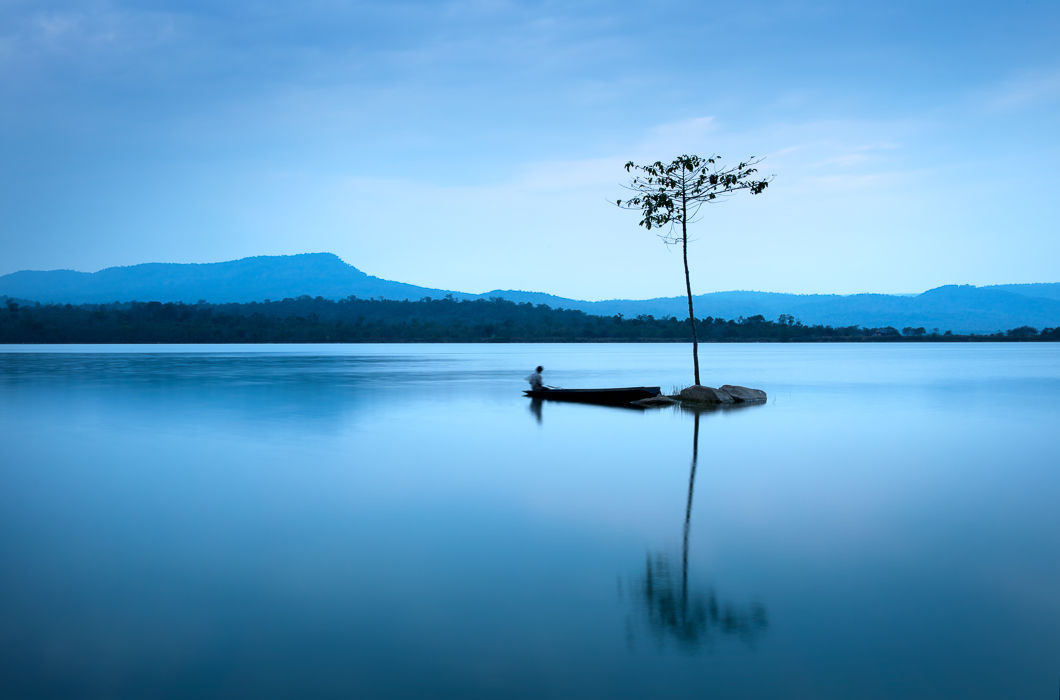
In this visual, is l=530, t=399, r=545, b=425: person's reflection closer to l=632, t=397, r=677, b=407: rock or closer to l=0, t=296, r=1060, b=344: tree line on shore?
l=632, t=397, r=677, b=407: rock

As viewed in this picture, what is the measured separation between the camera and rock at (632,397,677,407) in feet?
79.3

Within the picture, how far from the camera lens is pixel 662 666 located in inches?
199

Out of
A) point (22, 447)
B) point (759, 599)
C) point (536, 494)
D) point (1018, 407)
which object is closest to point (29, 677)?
point (759, 599)

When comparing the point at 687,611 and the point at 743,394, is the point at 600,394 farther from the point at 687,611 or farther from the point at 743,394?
the point at 687,611

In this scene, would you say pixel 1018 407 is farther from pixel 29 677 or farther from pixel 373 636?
pixel 29 677

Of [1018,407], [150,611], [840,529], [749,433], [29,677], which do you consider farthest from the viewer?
[1018,407]

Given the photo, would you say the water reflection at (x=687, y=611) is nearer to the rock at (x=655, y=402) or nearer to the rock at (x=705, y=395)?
the rock at (x=655, y=402)

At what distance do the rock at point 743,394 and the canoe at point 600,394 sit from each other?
227 cm

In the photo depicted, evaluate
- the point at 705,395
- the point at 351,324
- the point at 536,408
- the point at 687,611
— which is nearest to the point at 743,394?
the point at 705,395

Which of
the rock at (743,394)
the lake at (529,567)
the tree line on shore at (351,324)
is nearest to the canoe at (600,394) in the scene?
the rock at (743,394)

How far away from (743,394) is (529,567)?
19.4 meters

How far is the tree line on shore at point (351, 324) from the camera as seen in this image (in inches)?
5374

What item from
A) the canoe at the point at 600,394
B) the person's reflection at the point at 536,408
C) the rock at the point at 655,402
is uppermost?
the canoe at the point at 600,394

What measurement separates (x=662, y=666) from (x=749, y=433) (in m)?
13.2
